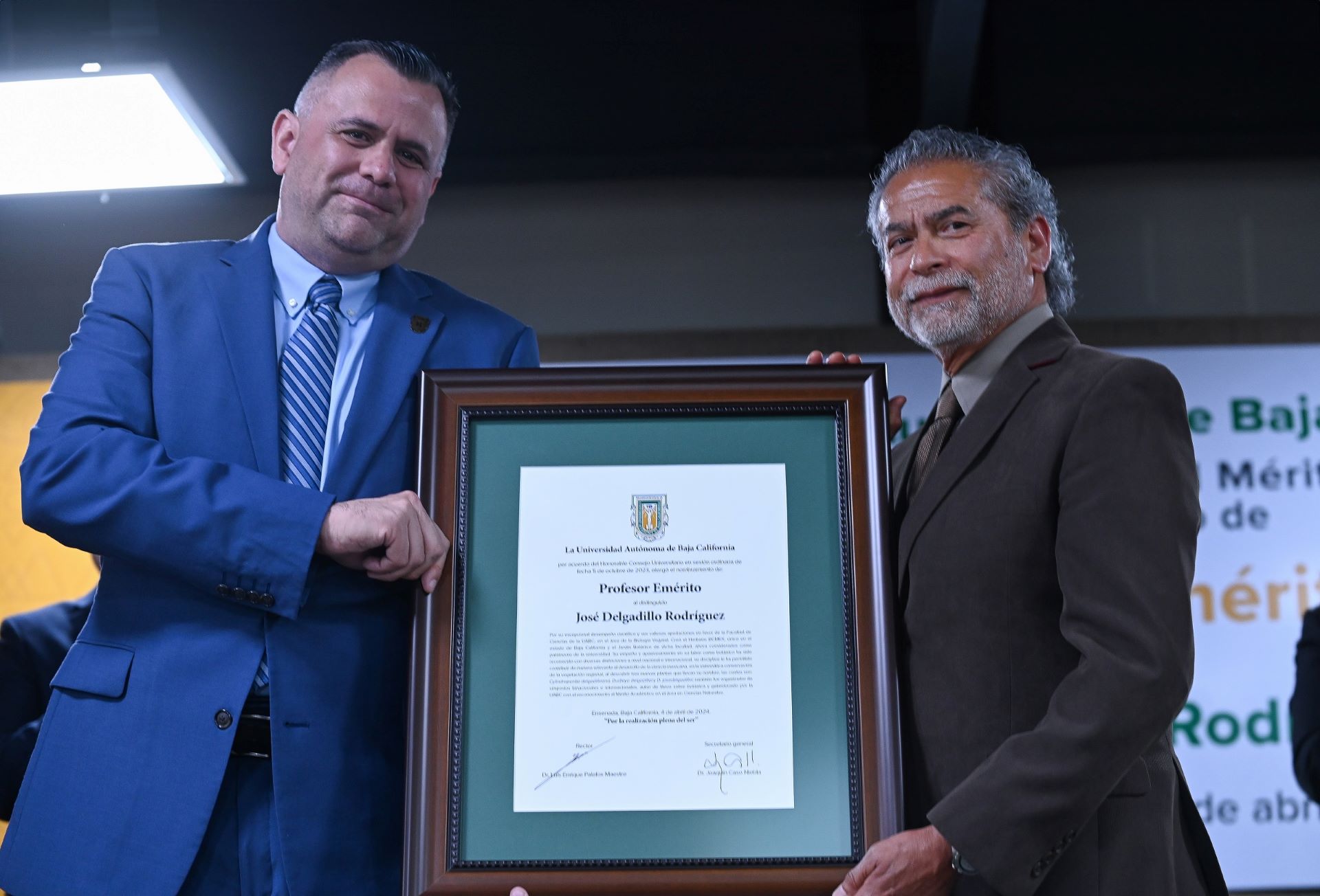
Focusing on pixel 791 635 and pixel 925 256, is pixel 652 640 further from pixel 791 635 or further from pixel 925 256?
pixel 925 256

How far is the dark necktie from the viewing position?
5.80 ft

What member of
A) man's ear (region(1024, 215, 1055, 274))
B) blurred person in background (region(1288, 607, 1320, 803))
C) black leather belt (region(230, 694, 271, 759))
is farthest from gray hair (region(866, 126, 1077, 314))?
blurred person in background (region(1288, 607, 1320, 803))

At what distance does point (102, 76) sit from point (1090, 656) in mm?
3768

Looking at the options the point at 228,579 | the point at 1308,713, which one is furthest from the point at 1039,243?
the point at 1308,713

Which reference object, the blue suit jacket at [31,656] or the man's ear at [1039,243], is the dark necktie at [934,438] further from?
the blue suit jacket at [31,656]

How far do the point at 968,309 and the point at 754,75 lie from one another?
110 inches

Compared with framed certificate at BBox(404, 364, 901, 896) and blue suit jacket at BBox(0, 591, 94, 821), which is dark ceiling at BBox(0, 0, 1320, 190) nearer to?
blue suit jacket at BBox(0, 591, 94, 821)

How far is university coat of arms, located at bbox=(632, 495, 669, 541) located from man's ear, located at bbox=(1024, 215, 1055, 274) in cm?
82

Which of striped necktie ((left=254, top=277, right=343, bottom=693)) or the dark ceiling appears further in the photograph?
the dark ceiling

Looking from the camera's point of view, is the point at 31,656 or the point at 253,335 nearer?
the point at 253,335

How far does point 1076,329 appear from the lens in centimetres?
432

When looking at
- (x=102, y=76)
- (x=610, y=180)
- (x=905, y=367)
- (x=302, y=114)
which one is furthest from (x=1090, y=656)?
(x=102, y=76)

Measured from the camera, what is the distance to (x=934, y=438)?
5.93 ft

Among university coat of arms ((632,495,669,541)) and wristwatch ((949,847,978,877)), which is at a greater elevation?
university coat of arms ((632,495,669,541))
